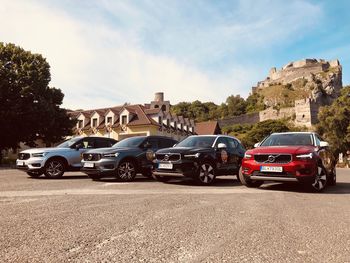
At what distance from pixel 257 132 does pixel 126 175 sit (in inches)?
3050

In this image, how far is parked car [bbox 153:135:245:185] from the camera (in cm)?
1000

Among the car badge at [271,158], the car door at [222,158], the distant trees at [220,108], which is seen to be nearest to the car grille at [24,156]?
the car door at [222,158]

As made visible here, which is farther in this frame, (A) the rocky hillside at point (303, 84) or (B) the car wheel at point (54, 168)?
(A) the rocky hillside at point (303, 84)

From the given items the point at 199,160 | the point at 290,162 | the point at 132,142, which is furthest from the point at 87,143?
the point at 290,162

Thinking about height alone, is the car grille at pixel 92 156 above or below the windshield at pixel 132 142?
below

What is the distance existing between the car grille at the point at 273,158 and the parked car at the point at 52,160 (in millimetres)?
6976

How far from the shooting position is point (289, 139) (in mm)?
9820

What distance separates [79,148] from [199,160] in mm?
5399

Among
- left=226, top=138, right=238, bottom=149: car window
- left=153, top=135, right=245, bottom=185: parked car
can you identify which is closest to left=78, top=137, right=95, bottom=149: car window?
left=153, top=135, right=245, bottom=185: parked car

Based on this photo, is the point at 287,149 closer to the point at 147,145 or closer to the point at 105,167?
the point at 147,145

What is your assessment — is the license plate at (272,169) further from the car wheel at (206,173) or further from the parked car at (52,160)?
the parked car at (52,160)

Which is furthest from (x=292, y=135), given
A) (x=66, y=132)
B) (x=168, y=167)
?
(x=66, y=132)

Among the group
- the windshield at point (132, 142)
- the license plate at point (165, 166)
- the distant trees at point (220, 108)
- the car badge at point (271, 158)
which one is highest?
the distant trees at point (220, 108)

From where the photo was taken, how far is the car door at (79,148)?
12.9m
